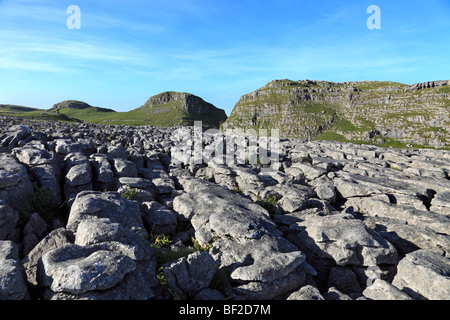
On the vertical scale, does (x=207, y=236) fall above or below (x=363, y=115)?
below

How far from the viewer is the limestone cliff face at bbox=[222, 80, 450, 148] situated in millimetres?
121250

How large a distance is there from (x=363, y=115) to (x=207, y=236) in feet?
561

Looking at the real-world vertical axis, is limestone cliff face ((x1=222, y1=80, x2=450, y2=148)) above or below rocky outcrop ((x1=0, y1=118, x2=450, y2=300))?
above

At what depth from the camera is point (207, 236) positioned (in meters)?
13.4

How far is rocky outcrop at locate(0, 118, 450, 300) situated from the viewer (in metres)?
8.41

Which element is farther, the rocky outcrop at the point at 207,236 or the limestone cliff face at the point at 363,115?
the limestone cliff face at the point at 363,115

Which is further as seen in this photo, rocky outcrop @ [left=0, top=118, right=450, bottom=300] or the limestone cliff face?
the limestone cliff face

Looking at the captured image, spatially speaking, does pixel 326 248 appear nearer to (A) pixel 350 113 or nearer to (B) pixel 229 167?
(B) pixel 229 167

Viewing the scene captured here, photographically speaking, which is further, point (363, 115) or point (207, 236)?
point (363, 115)

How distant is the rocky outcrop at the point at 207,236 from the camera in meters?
8.41

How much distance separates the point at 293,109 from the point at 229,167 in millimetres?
170344

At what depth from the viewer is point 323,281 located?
465 inches

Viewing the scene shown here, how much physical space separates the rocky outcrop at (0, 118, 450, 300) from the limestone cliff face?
119555mm

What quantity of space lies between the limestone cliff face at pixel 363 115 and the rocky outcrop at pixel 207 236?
120 meters
